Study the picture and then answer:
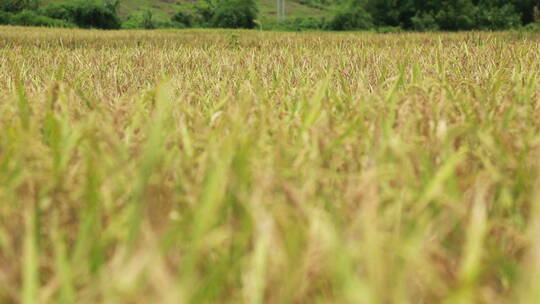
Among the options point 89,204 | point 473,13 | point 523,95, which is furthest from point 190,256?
point 473,13

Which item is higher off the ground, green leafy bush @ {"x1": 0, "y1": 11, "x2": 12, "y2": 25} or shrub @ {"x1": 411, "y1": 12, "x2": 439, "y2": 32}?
green leafy bush @ {"x1": 0, "y1": 11, "x2": 12, "y2": 25}

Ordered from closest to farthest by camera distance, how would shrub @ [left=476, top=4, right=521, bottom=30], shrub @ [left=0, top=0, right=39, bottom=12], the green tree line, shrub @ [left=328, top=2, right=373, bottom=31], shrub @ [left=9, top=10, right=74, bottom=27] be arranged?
shrub @ [left=9, top=10, right=74, bottom=27], the green tree line, shrub @ [left=476, top=4, right=521, bottom=30], shrub @ [left=0, top=0, right=39, bottom=12], shrub @ [left=328, top=2, right=373, bottom=31]

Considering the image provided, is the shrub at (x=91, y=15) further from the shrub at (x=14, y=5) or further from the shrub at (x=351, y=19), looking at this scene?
the shrub at (x=351, y=19)

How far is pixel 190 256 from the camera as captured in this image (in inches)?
18.8

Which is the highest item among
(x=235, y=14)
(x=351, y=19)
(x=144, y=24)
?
(x=235, y=14)

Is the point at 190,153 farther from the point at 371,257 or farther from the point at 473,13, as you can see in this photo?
the point at 473,13

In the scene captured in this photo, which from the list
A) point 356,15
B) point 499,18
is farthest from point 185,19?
point 499,18

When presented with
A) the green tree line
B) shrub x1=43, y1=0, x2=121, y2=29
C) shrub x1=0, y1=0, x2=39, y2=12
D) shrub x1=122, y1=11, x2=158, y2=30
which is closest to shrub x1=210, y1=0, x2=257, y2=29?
the green tree line

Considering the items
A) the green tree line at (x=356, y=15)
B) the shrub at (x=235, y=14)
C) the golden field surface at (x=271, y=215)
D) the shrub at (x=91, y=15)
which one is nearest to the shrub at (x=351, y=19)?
the green tree line at (x=356, y=15)

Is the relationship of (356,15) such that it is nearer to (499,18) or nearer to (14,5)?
(499,18)

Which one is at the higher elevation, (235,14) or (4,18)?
(235,14)

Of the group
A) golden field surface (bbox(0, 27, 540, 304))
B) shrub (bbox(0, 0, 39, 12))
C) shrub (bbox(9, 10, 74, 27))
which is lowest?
golden field surface (bbox(0, 27, 540, 304))

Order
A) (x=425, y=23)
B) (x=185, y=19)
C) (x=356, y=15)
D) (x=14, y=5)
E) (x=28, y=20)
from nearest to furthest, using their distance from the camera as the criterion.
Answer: (x=28, y=20) → (x=425, y=23) → (x=14, y=5) → (x=356, y=15) → (x=185, y=19)

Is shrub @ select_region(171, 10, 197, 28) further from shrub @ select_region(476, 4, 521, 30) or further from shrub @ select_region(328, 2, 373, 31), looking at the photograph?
shrub @ select_region(476, 4, 521, 30)
